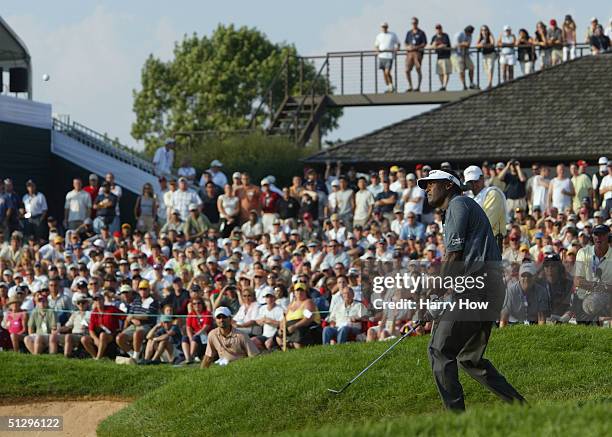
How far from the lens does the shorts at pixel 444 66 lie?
31641 mm

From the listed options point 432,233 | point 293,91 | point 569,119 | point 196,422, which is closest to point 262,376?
point 196,422

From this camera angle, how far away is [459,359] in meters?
10.2

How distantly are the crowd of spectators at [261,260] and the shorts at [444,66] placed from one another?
5213mm

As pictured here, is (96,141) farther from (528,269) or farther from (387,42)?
(528,269)

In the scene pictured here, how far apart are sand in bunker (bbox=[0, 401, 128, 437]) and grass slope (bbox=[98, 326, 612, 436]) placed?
2.88 ft

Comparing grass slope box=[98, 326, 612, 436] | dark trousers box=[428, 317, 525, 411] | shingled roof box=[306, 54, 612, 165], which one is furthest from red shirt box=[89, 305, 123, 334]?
shingled roof box=[306, 54, 612, 165]

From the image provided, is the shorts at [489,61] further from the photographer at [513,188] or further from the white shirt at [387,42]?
the photographer at [513,188]

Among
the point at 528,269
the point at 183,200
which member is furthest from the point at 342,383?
the point at 183,200

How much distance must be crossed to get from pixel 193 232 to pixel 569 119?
1016cm

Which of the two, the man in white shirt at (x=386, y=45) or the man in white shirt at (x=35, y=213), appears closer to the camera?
the man in white shirt at (x=35, y=213)

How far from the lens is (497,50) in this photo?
31078 millimetres

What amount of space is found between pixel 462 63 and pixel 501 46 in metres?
1.19

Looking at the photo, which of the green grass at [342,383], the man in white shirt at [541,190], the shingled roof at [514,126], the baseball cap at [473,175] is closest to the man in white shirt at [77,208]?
the shingled roof at [514,126]

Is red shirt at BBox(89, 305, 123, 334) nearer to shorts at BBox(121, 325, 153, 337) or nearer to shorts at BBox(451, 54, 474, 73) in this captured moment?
shorts at BBox(121, 325, 153, 337)
